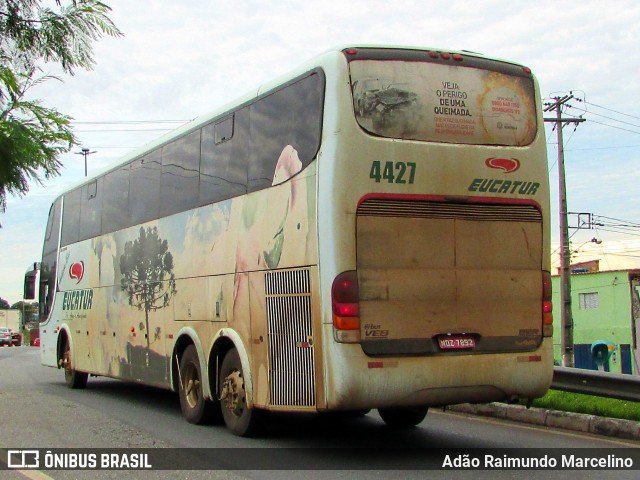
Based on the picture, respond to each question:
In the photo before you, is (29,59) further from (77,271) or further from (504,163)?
(77,271)

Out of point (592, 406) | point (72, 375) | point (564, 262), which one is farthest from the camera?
point (564, 262)

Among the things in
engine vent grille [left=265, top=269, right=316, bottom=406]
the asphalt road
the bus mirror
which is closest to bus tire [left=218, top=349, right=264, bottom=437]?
the asphalt road

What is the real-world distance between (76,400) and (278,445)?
611 cm

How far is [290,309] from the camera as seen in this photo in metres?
8.25

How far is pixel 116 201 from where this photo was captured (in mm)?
13727

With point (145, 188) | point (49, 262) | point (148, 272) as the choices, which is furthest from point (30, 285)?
point (148, 272)

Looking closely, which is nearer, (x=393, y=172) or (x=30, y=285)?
(x=393, y=172)

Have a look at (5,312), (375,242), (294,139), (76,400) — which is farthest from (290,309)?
(5,312)

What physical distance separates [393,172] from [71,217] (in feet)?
33.2

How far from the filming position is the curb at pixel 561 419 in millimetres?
9492

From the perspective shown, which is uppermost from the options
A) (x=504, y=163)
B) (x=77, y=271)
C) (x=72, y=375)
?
(x=504, y=163)

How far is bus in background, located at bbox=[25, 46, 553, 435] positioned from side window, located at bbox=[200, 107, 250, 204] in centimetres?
3

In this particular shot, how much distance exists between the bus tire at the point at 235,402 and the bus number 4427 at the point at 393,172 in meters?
2.83

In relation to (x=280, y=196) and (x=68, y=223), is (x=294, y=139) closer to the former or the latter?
(x=280, y=196)
